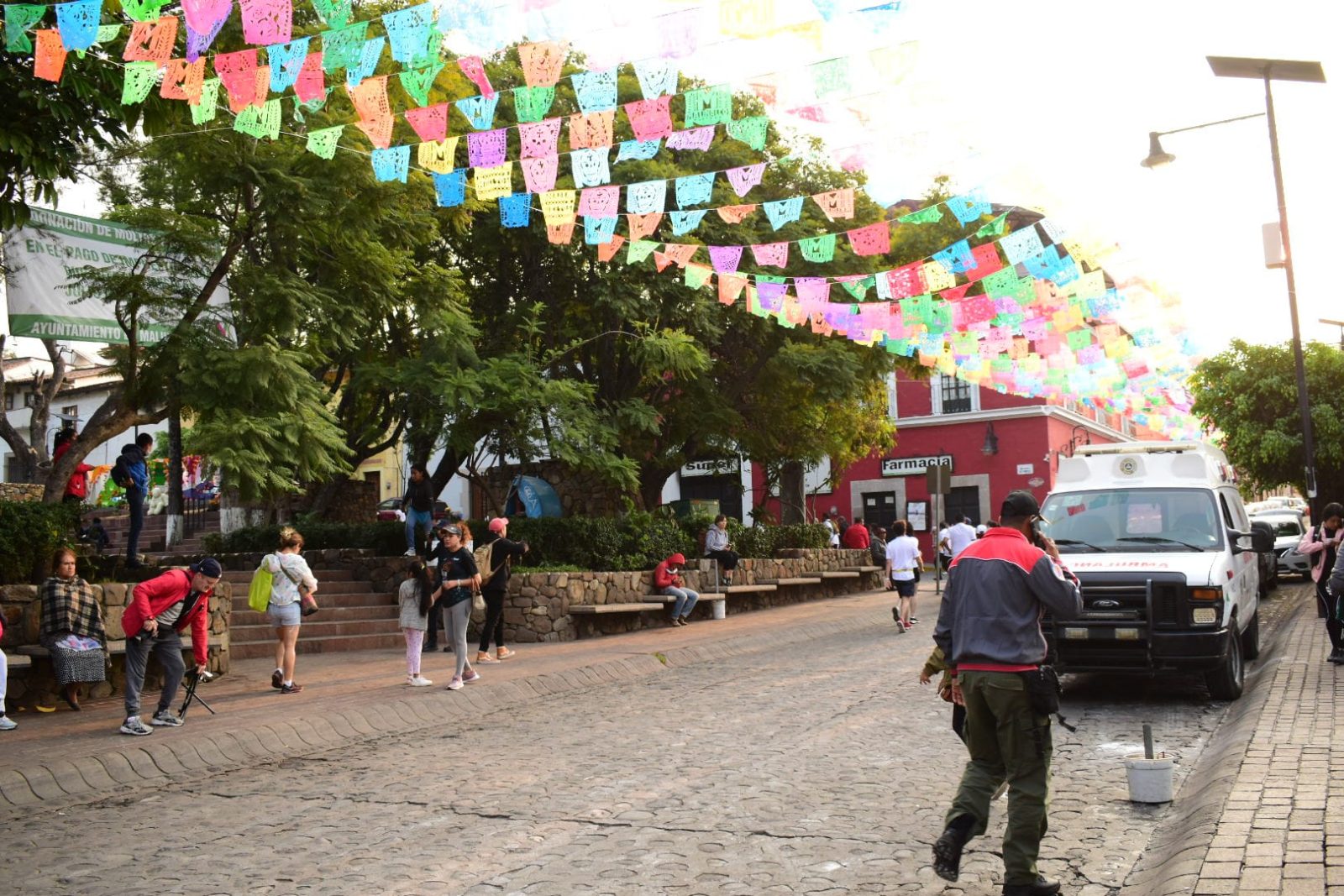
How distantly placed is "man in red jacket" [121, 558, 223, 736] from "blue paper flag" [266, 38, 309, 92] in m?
4.14

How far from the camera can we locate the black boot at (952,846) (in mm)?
5012

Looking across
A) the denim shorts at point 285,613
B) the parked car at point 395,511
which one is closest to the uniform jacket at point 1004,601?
the denim shorts at point 285,613

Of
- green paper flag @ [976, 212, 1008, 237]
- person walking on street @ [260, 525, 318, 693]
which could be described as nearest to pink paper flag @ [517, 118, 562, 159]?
person walking on street @ [260, 525, 318, 693]

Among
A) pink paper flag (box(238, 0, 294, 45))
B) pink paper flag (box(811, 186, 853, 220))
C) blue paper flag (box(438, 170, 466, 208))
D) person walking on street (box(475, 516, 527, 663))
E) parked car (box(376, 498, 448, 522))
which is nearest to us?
pink paper flag (box(238, 0, 294, 45))

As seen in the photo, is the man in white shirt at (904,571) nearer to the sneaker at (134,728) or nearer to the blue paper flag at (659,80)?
the blue paper flag at (659,80)

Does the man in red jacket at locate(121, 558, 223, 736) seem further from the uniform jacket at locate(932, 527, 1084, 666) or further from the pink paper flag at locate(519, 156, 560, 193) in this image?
the uniform jacket at locate(932, 527, 1084, 666)

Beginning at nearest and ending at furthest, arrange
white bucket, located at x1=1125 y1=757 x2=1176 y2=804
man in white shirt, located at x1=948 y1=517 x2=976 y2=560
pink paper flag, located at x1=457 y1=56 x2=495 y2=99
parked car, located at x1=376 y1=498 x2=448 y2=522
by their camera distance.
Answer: white bucket, located at x1=1125 y1=757 x2=1176 y2=804
pink paper flag, located at x1=457 y1=56 x2=495 y2=99
parked car, located at x1=376 y1=498 x2=448 y2=522
man in white shirt, located at x1=948 y1=517 x2=976 y2=560

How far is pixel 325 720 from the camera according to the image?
1031 cm

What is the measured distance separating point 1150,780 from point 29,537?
37.2 feet

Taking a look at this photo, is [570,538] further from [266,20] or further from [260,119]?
[266,20]

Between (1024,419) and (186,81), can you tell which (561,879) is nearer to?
(186,81)

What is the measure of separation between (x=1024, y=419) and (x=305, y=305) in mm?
29276

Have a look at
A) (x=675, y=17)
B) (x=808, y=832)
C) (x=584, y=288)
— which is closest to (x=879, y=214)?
(x=584, y=288)

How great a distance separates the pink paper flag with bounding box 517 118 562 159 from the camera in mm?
11398
